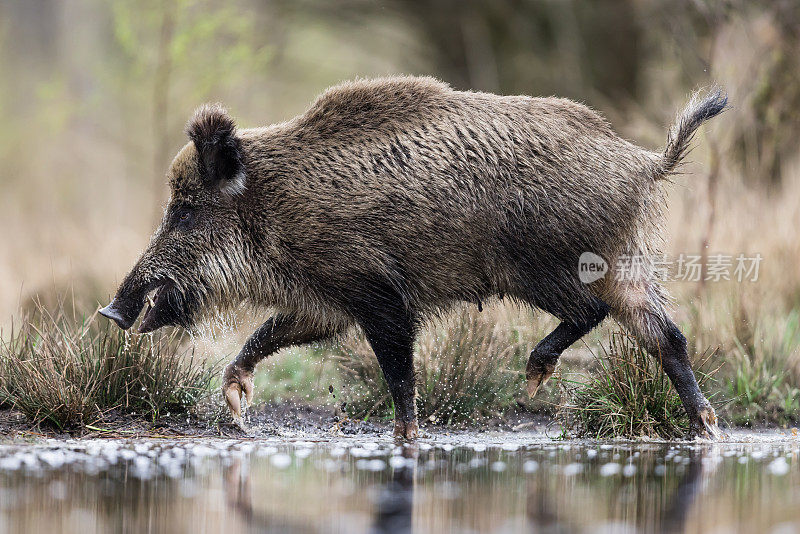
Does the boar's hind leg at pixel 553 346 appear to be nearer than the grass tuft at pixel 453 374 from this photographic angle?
Yes

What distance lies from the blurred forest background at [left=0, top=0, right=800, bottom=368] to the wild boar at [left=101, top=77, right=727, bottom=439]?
183cm

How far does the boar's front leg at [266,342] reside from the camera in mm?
7320

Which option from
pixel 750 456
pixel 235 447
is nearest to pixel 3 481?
pixel 235 447

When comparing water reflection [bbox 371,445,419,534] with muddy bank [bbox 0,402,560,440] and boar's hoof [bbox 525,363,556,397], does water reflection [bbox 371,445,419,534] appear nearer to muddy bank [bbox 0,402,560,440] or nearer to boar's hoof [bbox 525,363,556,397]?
boar's hoof [bbox 525,363,556,397]

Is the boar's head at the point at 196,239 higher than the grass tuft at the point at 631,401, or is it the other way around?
the boar's head at the point at 196,239

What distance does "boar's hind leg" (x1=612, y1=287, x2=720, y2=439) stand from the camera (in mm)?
6754

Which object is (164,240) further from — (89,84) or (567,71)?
(89,84)

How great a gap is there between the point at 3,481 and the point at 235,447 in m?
1.74

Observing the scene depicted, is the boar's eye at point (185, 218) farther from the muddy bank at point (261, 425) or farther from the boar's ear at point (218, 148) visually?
the muddy bank at point (261, 425)

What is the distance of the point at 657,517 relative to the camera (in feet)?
13.0

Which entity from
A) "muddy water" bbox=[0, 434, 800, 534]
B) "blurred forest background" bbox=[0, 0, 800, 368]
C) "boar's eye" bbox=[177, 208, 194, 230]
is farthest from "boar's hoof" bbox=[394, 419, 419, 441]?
"blurred forest background" bbox=[0, 0, 800, 368]

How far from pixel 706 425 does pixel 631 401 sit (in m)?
0.47

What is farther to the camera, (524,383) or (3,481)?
(524,383)

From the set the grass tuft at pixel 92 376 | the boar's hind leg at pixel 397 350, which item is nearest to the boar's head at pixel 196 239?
the grass tuft at pixel 92 376
